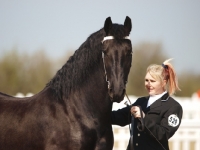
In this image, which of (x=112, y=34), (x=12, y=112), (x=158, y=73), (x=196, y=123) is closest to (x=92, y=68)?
(x=112, y=34)

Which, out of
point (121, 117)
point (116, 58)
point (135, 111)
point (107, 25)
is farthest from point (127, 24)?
point (121, 117)

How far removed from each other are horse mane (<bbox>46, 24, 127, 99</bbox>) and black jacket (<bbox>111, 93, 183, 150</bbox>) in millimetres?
707

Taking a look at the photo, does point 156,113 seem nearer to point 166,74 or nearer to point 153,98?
point 153,98

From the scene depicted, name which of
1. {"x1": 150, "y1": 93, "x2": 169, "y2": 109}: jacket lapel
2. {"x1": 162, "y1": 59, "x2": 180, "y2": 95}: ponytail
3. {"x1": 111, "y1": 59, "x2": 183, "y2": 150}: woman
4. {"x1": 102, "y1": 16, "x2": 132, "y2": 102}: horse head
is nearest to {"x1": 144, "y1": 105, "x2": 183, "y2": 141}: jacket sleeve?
{"x1": 111, "y1": 59, "x2": 183, "y2": 150}: woman

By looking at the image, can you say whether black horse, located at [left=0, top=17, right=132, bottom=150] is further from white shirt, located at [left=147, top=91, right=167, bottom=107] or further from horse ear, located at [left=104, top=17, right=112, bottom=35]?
white shirt, located at [left=147, top=91, right=167, bottom=107]

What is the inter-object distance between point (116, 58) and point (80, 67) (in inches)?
19.8

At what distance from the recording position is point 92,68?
4.51 metres

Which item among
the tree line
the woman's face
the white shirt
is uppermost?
the woman's face

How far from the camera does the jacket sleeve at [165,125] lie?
451 cm

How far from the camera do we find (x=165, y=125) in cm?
456

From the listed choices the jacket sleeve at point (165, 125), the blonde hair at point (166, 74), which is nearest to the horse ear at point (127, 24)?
the blonde hair at point (166, 74)

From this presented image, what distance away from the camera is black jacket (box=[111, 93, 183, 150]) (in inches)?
179

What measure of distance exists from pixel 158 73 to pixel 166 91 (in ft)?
0.93

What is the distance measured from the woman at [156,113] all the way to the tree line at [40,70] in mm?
23707
